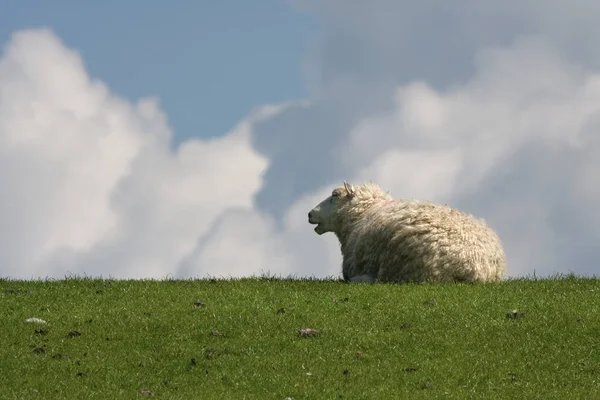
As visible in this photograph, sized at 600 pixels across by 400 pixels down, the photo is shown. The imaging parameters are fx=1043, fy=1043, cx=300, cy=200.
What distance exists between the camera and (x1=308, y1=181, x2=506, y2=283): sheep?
2452 centimetres

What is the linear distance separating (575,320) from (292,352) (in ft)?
20.0

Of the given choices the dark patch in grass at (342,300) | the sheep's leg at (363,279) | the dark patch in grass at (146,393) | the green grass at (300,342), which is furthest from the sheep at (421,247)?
the dark patch in grass at (146,393)

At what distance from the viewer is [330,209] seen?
29.6 metres

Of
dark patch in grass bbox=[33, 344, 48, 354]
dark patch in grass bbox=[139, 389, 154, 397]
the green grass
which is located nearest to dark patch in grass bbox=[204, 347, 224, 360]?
the green grass

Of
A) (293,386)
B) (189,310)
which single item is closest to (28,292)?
(189,310)

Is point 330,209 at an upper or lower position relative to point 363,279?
upper

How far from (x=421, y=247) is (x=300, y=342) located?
248 inches

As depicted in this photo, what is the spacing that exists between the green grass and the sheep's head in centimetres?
504


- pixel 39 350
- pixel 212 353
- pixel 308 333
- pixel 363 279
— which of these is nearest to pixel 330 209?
pixel 363 279

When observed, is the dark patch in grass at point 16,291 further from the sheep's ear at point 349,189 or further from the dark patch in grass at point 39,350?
the sheep's ear at point 349,189

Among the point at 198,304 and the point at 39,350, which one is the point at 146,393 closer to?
the point at 39,350

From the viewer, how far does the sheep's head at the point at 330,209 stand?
96.6ft

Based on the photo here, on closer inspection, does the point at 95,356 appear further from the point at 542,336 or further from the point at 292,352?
the point at 542,336

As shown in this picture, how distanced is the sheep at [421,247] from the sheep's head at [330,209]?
1.66 metres
